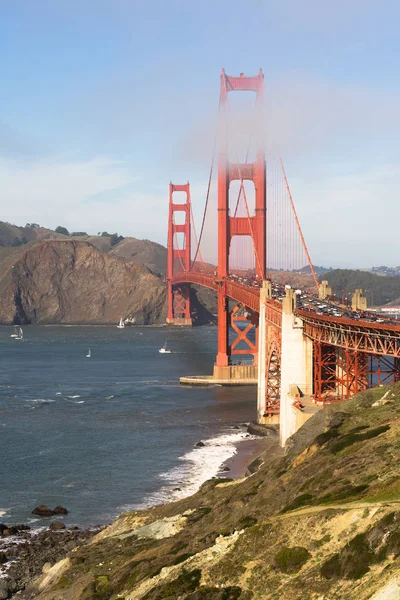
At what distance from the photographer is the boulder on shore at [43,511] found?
129 feet

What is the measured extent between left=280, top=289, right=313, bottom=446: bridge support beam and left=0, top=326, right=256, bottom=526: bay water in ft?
16.5

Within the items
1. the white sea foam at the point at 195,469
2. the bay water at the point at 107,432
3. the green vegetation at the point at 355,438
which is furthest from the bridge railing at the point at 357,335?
the bay water at the point at 107,432

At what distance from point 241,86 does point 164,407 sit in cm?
3783

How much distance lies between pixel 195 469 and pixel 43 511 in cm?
972

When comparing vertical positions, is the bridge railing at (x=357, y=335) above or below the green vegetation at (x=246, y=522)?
above

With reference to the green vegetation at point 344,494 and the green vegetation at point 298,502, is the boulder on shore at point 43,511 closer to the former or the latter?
the green vegetation at point 298,502

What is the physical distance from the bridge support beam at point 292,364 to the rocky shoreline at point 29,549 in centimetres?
1300

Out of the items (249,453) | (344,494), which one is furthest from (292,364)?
(344,494)

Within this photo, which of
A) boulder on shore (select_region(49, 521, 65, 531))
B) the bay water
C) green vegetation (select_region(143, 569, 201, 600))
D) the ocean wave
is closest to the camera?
green vegetation (select_region(143, 569, 201, 600))

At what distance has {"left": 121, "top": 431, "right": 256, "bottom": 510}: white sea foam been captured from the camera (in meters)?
41.1

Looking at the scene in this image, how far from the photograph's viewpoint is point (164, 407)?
2662 inches

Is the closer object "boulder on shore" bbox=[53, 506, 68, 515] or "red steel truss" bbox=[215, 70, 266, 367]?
"boulder on shore" bbox=[53, 506, 68, 515]

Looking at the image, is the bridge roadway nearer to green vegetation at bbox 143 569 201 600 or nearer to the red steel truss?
green vegetation at bbox 143 569 201 600

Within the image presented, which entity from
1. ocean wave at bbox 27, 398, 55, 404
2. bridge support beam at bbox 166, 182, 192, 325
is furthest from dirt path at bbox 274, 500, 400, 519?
bridge support beam at bbox 166, 182, 192, 325
